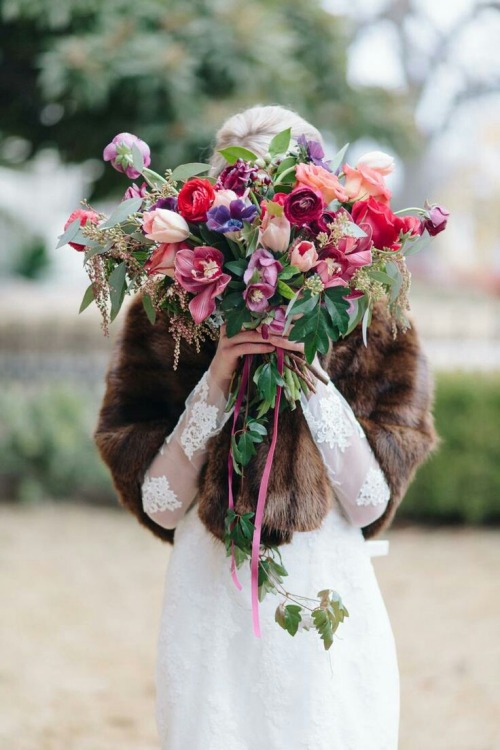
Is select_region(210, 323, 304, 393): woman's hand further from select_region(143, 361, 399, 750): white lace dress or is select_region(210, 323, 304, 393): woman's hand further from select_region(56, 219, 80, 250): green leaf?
select_region(56, 219, 80, 250): green leaf

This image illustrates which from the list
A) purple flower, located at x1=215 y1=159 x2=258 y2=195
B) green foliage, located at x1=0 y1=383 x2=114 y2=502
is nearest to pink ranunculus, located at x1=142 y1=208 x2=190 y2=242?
purple flower, located at x1=215 y1=159 x2=258 y2=195

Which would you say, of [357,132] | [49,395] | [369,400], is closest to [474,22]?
[357,132]

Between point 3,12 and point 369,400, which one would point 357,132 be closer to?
point 3,12

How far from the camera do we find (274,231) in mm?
1589

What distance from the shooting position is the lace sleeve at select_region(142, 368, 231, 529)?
76.7 inches

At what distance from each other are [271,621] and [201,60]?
14.1 feet

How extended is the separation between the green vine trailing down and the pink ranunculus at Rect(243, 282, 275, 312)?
47 centimetres

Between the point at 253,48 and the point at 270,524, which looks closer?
the point at 270,524

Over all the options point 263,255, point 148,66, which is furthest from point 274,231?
point 148,66

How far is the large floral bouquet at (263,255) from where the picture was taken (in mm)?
1604

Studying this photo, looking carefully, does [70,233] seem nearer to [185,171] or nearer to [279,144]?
[185,171]

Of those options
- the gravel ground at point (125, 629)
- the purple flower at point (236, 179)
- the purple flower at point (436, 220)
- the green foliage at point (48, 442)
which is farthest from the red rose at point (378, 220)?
the green foliage at point (48, 442)

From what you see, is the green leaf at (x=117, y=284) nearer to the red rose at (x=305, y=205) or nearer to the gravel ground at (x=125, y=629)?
the red rose at (x=305, y=205)

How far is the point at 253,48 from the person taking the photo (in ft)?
17.3
